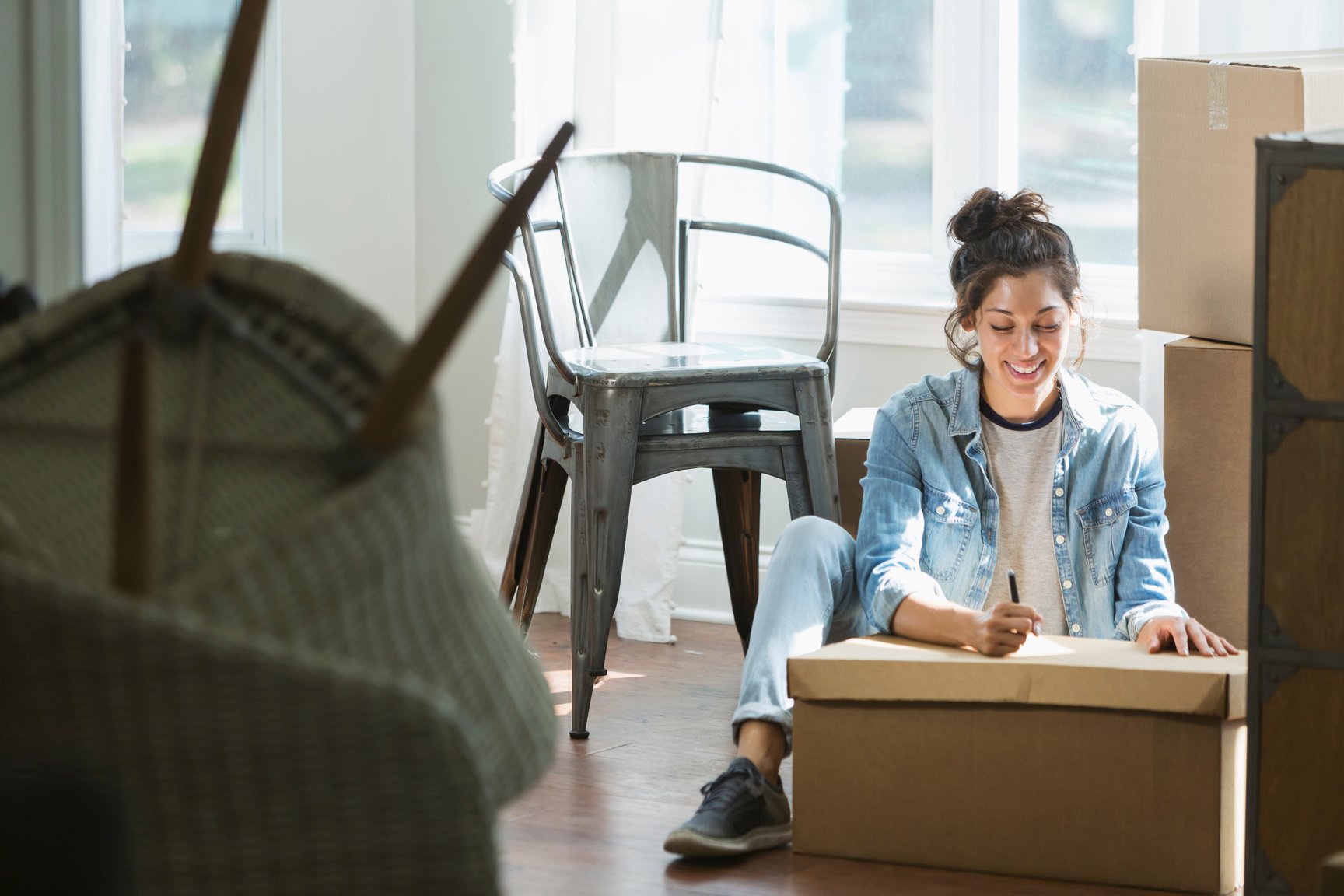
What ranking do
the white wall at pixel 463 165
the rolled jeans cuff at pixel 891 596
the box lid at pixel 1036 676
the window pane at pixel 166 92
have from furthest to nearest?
the white wall at pixel 463 165, the window pane at pixel 166 92, the rolled jeans cuff at pixel 891 596, the box lid at pixel 1036 676

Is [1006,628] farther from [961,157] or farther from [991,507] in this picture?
[961,157]

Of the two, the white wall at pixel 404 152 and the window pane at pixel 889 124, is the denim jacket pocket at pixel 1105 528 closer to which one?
the window pane at pixel 889 124

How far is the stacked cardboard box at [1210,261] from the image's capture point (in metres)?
1.94

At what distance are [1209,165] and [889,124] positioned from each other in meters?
1.12

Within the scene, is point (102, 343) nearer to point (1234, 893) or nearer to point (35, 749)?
point (35, 749)

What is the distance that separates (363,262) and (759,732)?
6.16ft

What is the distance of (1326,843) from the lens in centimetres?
143

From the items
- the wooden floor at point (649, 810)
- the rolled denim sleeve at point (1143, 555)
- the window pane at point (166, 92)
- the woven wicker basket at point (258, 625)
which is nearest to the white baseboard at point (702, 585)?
the wooden floor at point (649, 810)

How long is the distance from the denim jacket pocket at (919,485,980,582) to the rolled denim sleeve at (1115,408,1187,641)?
190mm

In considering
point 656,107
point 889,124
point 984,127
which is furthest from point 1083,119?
point 656,107

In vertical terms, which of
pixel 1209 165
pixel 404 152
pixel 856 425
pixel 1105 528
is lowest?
pixel 1105 528

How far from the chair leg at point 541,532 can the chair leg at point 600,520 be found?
0.24 m

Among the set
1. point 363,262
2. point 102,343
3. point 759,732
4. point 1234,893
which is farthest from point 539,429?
point 102,343

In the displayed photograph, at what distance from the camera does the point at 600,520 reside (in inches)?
86.9
